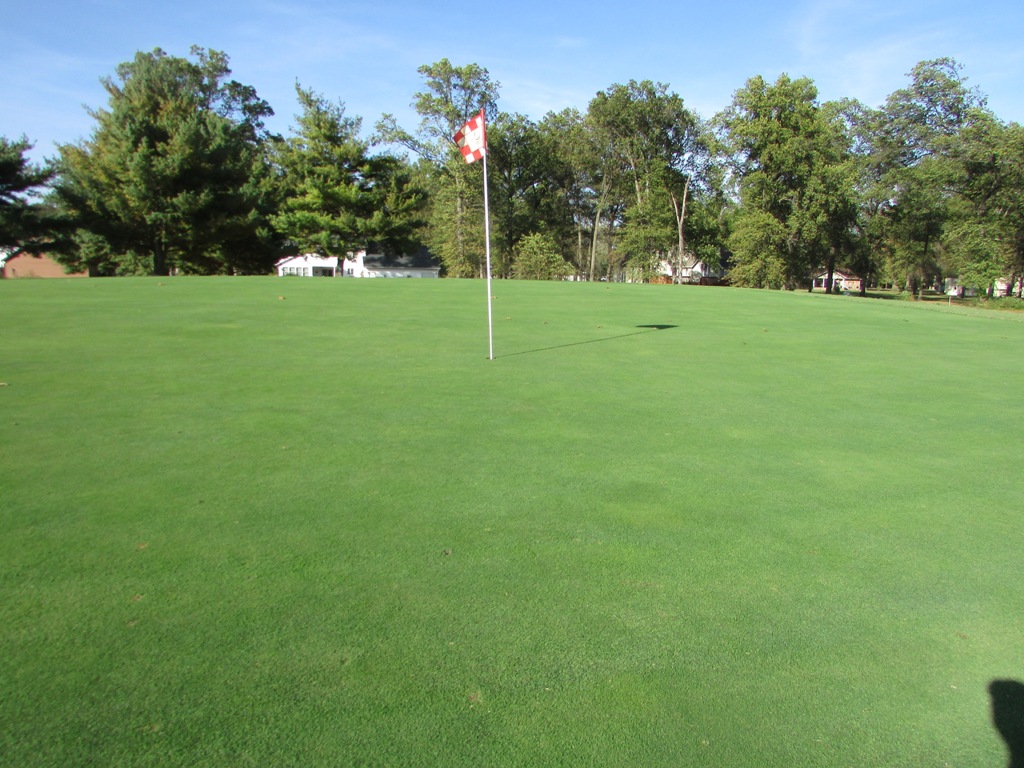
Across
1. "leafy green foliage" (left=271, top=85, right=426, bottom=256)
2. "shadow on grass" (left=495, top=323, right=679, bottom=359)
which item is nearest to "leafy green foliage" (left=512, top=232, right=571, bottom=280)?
"leafy green foliage" (left=271, top=85, right=426, bottom=256)

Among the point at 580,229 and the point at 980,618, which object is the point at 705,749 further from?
the point at 580,229

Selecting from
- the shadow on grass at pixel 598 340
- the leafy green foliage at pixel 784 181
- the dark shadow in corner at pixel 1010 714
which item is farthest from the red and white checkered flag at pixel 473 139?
the leafy green foliage at pixel 784 181

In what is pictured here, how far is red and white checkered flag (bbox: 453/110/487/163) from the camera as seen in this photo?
930 cm

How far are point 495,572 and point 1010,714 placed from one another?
2.29 meters

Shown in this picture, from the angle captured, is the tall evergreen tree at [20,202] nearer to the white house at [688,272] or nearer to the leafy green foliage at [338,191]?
the leafy green foliage at [338,191]

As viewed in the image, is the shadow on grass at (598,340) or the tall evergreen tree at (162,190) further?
the tall evergreen tree at (162,190)

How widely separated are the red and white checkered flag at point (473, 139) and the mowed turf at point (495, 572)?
323 centimetres

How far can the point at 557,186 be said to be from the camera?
67.4 m

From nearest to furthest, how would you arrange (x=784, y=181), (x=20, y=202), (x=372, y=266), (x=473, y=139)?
(x=473, y=139), (x=20, y=202), (x=784, y=181), (x=372, y=266)

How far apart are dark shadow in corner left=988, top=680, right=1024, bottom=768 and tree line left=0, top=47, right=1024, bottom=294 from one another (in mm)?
40237

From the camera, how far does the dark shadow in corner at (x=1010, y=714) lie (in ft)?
8.34

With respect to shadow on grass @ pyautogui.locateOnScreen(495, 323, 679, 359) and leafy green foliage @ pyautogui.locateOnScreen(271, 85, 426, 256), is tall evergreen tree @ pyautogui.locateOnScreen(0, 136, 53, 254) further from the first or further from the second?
shadow on grass @ pyautogui.locateOnScreen(495, 323, 679, 359)

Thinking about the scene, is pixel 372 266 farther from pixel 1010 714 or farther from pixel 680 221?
pixel 1010 714

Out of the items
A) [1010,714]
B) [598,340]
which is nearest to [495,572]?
[1010,714]
